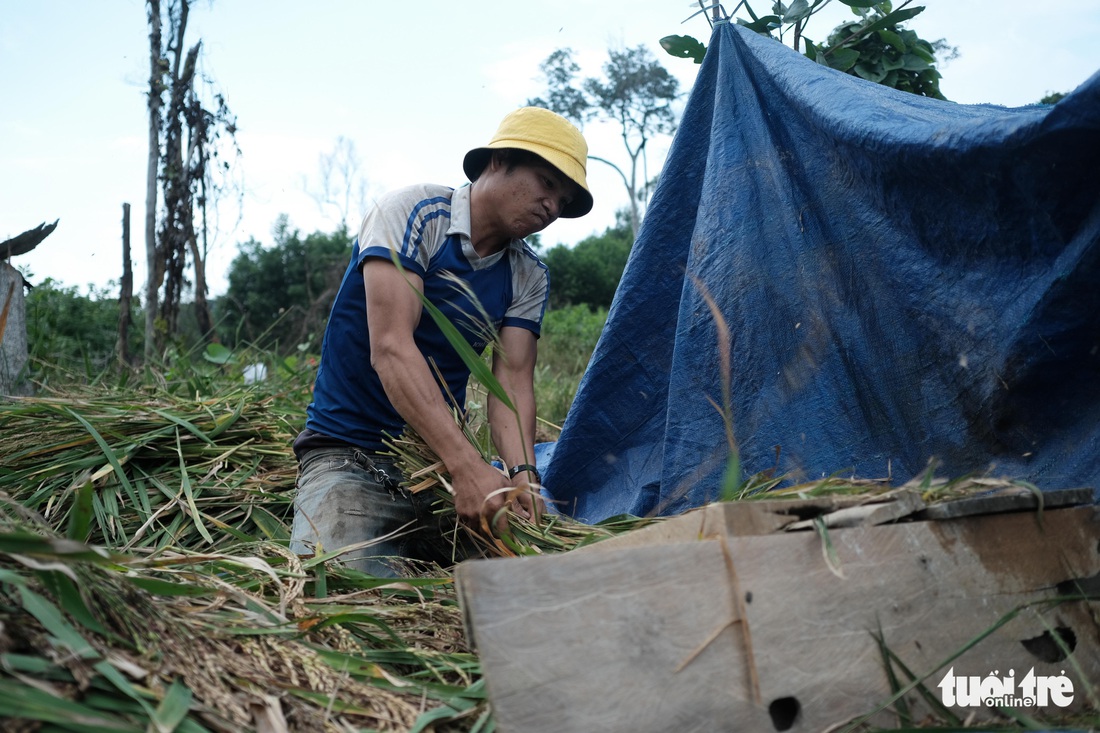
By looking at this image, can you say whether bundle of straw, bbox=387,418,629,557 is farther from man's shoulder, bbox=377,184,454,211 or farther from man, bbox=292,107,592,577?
man's shoulder, bbox=377,184,454,211

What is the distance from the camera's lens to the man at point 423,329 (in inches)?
84.4

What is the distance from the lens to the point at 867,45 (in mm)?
3105

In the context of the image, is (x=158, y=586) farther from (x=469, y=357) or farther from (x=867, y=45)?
(x=867, y=45)

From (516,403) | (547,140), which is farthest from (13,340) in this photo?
(547,140)

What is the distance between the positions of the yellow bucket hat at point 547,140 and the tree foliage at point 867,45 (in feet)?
2.41

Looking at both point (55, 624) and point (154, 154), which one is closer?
point (55, 624)

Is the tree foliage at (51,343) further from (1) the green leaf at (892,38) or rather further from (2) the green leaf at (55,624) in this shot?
(1) the green leaf at (892,38)

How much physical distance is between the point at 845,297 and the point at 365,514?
54.1 inches

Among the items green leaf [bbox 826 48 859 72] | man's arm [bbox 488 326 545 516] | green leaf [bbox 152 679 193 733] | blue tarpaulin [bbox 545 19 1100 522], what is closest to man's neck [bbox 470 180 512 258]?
man's arm [bbox 488 326 545 516]

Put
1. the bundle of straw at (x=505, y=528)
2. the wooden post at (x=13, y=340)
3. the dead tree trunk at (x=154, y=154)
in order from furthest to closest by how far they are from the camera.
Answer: the dead tree trunk at (x=154, y=154)
the wooden post at (x=13, y=340)
the bundle of straw at (x=505, y=528)

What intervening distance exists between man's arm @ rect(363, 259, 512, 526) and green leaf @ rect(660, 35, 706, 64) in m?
1.32

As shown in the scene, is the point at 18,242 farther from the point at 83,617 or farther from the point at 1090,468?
the point at 1090,468

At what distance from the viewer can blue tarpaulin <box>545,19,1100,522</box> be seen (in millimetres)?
1636

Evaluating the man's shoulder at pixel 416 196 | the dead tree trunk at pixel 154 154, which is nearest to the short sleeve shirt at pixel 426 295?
the man's shoulder at pixel 416 196
